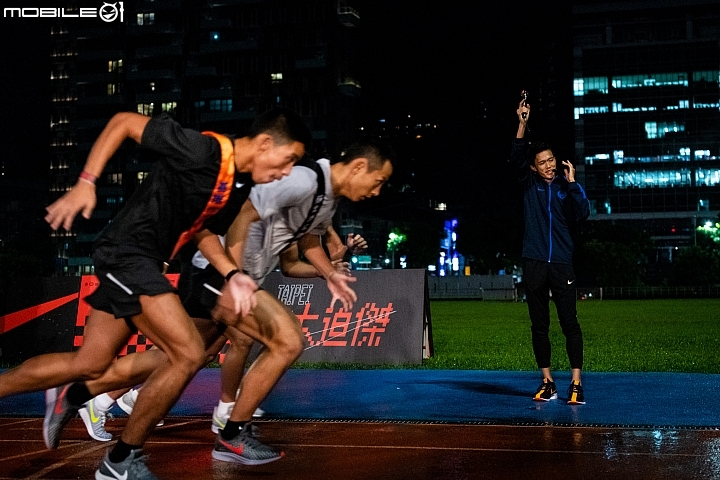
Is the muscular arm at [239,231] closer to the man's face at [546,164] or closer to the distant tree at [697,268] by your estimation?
the man's face at [546,164]

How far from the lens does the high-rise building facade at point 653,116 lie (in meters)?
115

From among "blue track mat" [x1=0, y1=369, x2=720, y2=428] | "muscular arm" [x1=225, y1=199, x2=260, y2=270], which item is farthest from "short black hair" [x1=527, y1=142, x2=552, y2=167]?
"muscular arm" [x1=225, y1=199, x2=260, y2=270]

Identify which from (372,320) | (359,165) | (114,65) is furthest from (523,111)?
(114,65)

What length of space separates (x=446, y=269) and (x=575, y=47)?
3836 cm

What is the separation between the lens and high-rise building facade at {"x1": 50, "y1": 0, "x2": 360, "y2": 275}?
96.2 m

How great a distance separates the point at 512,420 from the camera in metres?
7.04

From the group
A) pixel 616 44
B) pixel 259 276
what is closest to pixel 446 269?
pixel 616 44

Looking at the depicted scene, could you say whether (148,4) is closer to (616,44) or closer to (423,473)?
(616,44)

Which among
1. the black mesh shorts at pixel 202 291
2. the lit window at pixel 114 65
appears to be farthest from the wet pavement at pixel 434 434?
the lit window at pixel 114 65

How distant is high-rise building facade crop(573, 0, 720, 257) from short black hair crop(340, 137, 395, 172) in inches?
4526

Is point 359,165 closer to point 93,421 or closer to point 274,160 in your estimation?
point 274,160

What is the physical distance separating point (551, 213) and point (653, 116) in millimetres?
117012

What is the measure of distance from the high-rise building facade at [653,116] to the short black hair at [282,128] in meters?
116

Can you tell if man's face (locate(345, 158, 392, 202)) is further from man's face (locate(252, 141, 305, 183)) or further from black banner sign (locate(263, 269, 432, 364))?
black banner sign (locate(263, 269, 432, 364))
